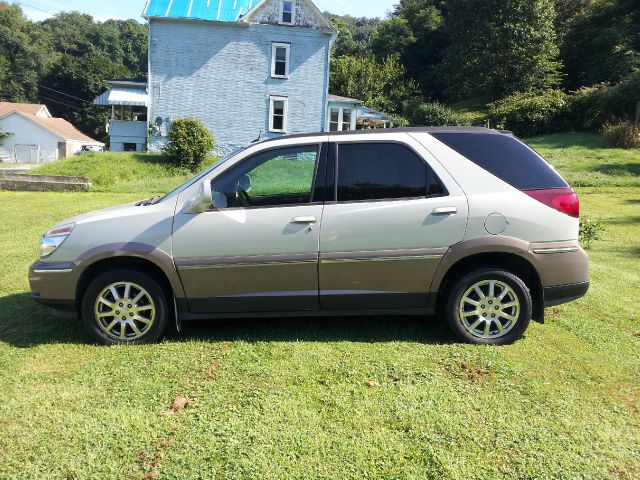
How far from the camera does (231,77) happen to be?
2673 cm

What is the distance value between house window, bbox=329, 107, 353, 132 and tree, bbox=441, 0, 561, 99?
16.7 m

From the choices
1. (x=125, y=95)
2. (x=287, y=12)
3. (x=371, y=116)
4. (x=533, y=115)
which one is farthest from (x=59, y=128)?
(x=533, y=115)

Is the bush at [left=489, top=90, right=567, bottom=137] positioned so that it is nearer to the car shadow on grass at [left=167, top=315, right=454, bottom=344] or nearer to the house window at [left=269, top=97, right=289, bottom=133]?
the house window at [left=269, top=97, right=289, bottom=133]

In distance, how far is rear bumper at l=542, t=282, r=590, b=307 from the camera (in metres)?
4.27

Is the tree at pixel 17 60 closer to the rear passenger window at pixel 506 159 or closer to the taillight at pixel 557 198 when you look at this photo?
the rear passenger window at pixel 506 159

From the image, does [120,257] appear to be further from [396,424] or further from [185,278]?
[396,424]

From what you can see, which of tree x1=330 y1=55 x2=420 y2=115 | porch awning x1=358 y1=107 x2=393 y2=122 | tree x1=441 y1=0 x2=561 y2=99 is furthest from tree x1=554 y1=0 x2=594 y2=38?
porch awning x1=358 y1=107 x2=393 y2=122

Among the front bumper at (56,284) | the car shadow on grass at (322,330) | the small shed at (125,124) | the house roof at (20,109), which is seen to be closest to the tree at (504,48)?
the small shed at (125,124)

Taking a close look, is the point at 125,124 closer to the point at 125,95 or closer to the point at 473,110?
the point at 125,95

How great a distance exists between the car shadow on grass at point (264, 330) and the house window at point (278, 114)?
23.3 metres

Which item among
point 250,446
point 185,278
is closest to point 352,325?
point 185,278

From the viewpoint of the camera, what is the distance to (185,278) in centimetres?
419

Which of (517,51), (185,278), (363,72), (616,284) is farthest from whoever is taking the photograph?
(363,72)

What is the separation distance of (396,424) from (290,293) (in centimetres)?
153
